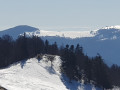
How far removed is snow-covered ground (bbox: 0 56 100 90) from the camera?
291 ft

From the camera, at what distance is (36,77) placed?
348ft

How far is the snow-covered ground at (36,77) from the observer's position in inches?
3487

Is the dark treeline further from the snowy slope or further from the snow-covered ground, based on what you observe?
the snowy slope

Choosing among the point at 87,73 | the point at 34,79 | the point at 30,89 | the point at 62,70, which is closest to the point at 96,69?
the point at 87,73

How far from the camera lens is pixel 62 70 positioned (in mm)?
124312

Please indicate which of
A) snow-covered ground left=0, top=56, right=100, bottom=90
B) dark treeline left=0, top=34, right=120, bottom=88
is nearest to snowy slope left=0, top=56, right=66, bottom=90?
snow-covered ground left=0, top=56, right=100, bottom=90

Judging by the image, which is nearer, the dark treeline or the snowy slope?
the snowy slope

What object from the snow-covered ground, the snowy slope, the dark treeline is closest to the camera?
the snowy slope

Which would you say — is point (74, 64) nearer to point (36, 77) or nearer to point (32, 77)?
point (36, 77)

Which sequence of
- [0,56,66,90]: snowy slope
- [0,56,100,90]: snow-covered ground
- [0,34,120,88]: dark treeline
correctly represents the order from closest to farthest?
[0,56,66,90]: snowy slope
[0,56,100,90]: snow-covered ground
[0,34,120,88]: dark treeline

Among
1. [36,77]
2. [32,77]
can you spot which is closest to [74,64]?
[36,77]

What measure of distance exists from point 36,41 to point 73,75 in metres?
48.7

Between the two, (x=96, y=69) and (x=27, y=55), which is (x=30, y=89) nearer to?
(x=96, y=69)

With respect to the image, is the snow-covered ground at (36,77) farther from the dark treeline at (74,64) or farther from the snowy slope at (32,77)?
the dark treeline at (74,64)
